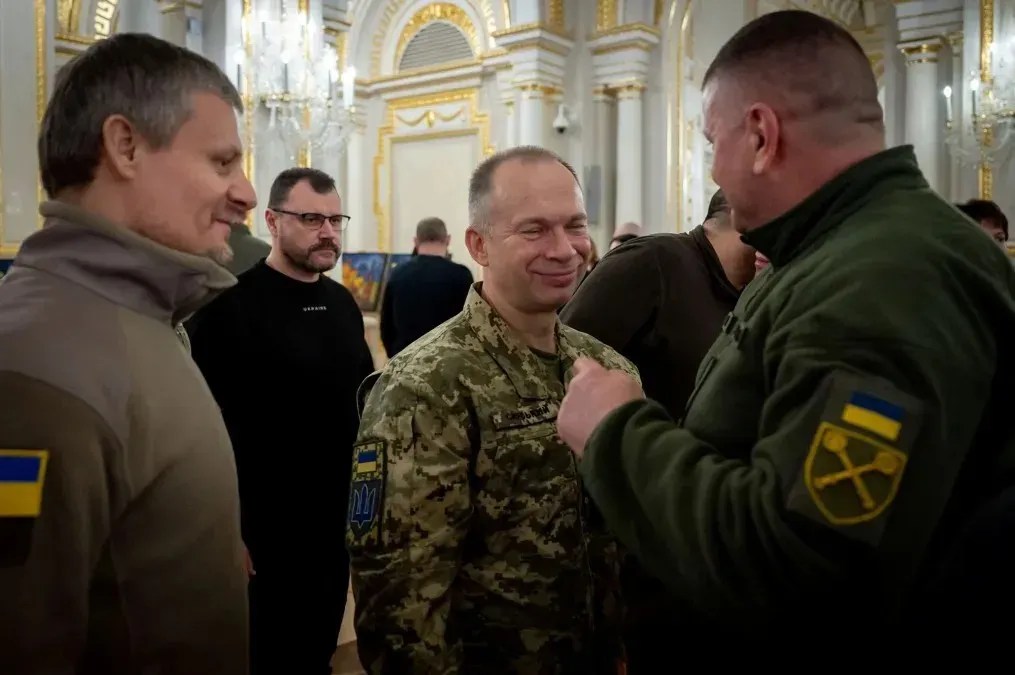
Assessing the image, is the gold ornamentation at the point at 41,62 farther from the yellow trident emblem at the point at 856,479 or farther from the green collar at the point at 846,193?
the yellow trident emblem at the point at 856,479

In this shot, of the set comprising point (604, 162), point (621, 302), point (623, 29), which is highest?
point (623, 29)

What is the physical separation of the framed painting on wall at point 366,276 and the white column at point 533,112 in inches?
100.0

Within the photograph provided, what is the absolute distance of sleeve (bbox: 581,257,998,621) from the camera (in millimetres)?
999

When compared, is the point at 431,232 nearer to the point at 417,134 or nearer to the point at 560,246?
the point at 560,246

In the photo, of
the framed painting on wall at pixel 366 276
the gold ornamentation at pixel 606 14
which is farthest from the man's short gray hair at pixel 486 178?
the gold ornamentation at pixel 606 14

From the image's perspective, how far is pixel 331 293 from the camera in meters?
3.34

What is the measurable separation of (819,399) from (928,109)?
10049mm

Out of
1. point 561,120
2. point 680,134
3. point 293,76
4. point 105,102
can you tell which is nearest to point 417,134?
point 561,120

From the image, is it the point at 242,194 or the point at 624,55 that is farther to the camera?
the point at 624,55

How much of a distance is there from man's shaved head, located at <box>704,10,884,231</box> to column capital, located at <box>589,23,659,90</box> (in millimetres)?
9161

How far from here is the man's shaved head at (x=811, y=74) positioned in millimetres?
1227

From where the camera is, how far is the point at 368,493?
1634 millimetres

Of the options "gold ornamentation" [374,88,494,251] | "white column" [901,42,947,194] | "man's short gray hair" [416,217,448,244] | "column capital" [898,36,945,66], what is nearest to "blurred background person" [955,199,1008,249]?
"man's short gray hair" [416,217,448,244]

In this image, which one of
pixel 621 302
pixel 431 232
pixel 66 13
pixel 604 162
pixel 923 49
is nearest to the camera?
pixel 621 302
